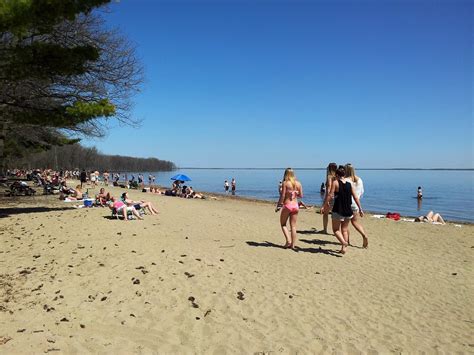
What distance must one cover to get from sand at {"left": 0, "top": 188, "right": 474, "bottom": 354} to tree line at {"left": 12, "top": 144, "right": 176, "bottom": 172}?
4220cm

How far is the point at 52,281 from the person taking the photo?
6148mm

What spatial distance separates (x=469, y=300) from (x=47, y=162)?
101 meters

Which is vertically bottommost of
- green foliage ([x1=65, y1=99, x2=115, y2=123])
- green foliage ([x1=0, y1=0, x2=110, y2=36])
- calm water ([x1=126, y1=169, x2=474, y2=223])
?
calm water ([x1=126, y1=169, x2=474, y2=223])

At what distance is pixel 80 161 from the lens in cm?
11125

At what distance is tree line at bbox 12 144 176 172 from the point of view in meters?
78.1

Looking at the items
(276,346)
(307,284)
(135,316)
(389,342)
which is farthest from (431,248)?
(135,316)

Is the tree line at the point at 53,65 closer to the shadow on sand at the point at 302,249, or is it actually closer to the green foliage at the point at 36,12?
the green foliage at the point at 36,12

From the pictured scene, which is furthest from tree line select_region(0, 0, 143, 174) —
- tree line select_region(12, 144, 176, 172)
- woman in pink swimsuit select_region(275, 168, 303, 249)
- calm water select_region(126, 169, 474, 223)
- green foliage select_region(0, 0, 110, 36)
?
tree line select_region(12, 144, 176, 172)

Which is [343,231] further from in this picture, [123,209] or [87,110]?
[87,110]

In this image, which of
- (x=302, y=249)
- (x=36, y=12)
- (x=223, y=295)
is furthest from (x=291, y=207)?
(x=36, y=12)

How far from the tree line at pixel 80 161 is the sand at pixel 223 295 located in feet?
138

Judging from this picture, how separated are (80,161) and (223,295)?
115m

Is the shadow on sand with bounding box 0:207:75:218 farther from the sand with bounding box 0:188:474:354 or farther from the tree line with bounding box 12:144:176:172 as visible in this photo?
the tree line with bounding box 12:144:176:172

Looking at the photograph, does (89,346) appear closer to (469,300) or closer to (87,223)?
(469,300)
